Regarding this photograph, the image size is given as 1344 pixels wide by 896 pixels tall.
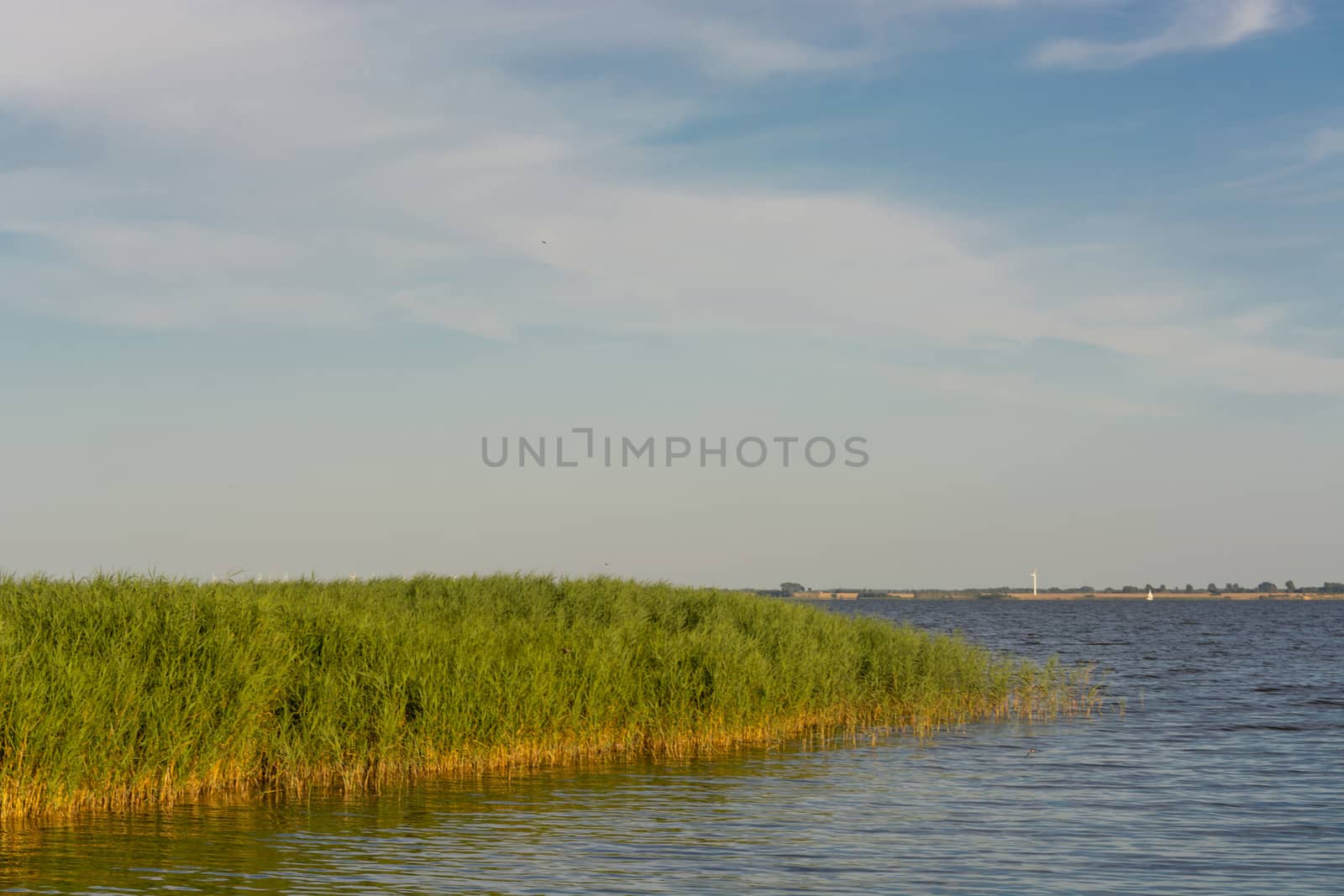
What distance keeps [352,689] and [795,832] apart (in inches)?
281

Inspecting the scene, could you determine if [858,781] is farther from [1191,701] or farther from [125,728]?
[1191,701]

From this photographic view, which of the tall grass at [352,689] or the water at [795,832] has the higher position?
the tall grass at [352,689]

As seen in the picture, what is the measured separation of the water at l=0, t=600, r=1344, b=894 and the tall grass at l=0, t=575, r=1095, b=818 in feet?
2.55

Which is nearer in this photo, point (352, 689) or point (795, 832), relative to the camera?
point (795, 832)

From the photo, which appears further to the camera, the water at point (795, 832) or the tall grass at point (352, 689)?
the tall grass at point (352, 689)

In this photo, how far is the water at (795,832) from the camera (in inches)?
558

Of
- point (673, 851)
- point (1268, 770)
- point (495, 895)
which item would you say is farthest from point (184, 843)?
point (1268, 770)

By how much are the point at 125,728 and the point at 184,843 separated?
2.16 metres

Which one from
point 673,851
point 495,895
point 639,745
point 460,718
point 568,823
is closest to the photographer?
point 495,895

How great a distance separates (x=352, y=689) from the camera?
19266mm

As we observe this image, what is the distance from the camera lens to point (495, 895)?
1348 cm

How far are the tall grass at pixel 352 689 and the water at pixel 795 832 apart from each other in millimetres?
778

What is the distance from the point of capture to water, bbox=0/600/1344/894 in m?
14.2

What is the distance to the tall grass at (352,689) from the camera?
641 inches
